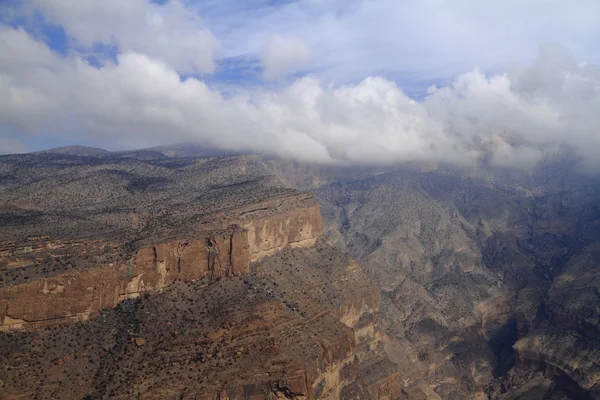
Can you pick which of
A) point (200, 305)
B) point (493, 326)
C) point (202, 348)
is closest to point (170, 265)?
point (200, 305)

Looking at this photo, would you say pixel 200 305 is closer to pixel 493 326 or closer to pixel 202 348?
A: pixel 202 348

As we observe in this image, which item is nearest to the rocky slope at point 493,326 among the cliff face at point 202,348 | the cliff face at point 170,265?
the cliff face at point 170,265

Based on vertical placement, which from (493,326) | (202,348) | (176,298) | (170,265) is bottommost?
(493,326)

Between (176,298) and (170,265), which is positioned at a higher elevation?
(170,265)

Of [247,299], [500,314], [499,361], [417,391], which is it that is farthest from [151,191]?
[500,314]

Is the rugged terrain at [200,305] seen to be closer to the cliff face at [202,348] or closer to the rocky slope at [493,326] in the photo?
the cliff face at [202,348]

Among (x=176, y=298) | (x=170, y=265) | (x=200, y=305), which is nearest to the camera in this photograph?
(x=176, y=298)

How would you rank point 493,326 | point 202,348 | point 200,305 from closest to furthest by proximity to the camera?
point 202,348
point 200,305
point 493,326

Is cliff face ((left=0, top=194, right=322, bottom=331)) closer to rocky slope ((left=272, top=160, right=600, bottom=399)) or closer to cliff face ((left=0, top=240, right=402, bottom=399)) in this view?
cliff face ((left=0, top=240, right=402, bottom=399))

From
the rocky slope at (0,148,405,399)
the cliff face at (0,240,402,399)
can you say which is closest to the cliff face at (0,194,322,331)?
the rocky slope at (0,148,405,399)
